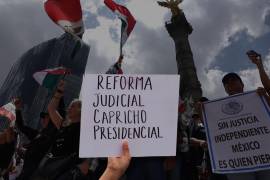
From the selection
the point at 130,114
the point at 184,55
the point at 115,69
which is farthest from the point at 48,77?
the point at 184,55

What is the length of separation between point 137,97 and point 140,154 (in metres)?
0.36

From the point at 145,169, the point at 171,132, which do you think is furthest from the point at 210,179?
the point at 171,132

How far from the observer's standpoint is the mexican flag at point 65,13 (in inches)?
318

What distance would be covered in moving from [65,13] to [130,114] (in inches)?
243

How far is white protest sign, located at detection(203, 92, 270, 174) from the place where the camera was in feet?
13.0

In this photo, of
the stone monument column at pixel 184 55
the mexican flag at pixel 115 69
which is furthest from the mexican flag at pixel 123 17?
the stone monument column at pixel 184 55

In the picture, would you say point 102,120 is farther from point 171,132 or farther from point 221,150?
point 221,150

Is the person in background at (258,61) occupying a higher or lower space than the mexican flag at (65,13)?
lower

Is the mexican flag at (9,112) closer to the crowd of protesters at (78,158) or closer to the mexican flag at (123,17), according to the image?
the crowd of protesters at (78,158)

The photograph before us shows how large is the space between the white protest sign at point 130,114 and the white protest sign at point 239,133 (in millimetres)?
1905

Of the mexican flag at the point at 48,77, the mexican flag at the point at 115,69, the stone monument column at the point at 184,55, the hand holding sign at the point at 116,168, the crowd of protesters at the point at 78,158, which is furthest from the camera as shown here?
the stone monument column at the point at 184,55

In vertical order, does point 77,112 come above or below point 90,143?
above

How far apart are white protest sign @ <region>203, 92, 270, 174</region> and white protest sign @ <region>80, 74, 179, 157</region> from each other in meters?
1.91

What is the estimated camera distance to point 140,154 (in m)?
2.27
